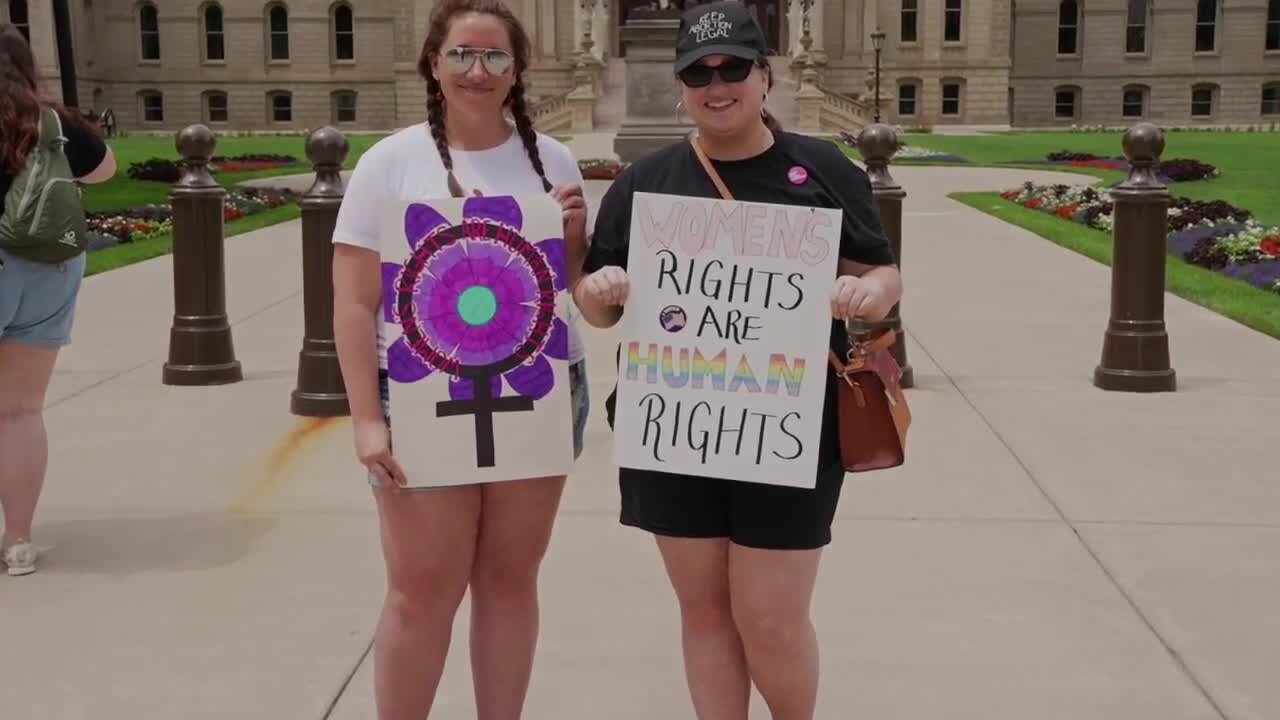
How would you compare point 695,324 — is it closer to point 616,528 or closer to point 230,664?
point 230,664

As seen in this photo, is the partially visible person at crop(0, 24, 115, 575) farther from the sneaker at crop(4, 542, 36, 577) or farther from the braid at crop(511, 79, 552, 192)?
the braid at crop(511, 79, 552, 192)

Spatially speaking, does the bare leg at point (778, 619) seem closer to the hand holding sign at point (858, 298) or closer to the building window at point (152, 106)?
the hand holding sign at point (858, 298)

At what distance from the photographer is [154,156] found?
122 feet

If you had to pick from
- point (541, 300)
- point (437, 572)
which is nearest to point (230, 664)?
point (437, 572)

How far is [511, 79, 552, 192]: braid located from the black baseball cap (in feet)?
1.45

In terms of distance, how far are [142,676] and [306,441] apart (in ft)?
10.6

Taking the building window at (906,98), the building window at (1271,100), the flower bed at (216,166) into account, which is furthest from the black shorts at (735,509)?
the building window at (1271,100)

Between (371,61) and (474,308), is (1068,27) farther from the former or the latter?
(474,308)

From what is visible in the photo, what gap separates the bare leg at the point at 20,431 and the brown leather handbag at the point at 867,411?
3.15 metres

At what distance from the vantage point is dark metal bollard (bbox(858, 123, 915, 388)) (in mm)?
9055

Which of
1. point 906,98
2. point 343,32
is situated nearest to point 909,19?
point 906,98

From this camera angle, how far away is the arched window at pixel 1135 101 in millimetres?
62781

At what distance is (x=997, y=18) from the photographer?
58.3 meters

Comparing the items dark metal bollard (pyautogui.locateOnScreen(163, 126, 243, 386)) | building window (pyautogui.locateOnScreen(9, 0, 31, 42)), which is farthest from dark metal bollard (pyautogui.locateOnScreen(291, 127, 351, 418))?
building window (pyautogui.locateOnScreen(9, 0, 31, 42))
